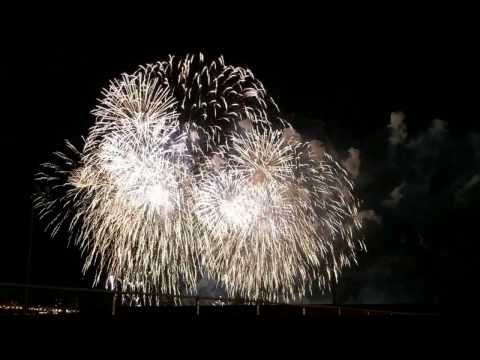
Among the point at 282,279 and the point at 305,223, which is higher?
the point at 305,223

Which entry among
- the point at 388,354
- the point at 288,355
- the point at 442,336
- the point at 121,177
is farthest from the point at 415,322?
the point at 121,177

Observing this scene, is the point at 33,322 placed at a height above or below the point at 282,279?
below

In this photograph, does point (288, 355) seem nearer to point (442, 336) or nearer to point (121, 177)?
point (442, 336)

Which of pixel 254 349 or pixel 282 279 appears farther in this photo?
pixel 282 279

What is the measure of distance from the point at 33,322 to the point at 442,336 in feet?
43.8

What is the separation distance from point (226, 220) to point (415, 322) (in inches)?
406

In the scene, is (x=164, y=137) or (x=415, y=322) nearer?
(x=415, y=322)

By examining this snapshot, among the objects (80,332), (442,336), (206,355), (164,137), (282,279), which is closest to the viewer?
(80,332)

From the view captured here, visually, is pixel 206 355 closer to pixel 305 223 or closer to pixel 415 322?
pixel 415 322

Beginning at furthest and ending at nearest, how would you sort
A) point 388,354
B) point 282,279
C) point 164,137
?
1. point 282,279
2. point 164,137
3. point 388,354

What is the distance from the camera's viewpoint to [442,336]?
21.8 metres

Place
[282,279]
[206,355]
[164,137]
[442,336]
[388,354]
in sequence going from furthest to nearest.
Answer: [282,279], [164,137], [442,336], [388,354], [206,355]

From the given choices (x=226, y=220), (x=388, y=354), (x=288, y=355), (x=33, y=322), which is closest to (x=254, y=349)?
(x=288, y=355)

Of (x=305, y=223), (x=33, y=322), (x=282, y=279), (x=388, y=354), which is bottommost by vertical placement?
(x=388, y=354)
